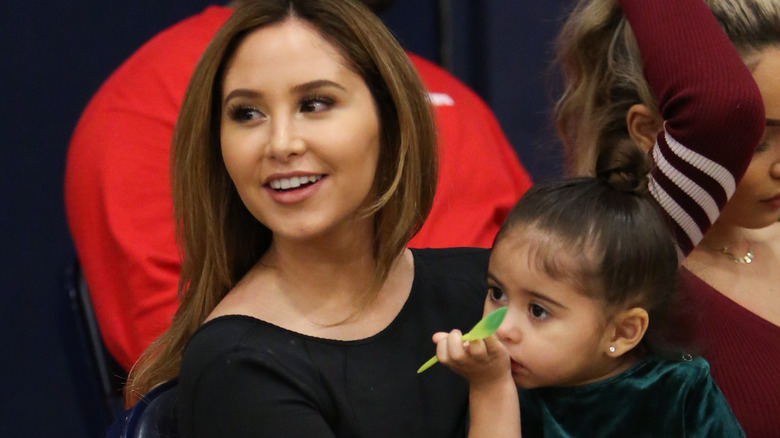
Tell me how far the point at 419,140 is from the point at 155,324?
0.72 meters

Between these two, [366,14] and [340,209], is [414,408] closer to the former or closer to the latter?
[340,209]

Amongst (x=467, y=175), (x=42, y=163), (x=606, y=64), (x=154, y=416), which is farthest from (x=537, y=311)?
(x=42, y=163)

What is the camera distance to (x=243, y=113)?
1059 millimetres

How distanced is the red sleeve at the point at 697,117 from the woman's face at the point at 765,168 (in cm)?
6

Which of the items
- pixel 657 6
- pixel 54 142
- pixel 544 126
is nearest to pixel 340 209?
pixel 657 6

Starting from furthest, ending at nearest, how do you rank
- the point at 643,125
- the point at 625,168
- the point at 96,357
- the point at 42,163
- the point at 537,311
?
A: the point at 42,163 → the point at 96,357 → the point at 643,125 → the point at 625,168 → the point at 537,311

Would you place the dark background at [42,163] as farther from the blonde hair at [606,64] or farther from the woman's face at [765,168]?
the woman's face at [765,168]

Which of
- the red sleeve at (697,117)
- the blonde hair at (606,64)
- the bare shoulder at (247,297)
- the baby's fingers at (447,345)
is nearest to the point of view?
the baby's fingers at (447,345)

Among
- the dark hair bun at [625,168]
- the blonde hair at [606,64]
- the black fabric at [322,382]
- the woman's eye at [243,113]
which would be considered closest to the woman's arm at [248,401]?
the black fabric at [322,382]

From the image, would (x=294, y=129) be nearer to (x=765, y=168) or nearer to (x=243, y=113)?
(x=243, y=113)

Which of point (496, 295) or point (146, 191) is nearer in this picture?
point (496, 295)

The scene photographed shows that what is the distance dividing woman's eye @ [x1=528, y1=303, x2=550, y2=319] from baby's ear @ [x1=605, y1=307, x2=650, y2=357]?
0.07 m

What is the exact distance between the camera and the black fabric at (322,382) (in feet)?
3.24

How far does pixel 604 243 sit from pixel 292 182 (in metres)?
0.32
